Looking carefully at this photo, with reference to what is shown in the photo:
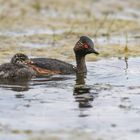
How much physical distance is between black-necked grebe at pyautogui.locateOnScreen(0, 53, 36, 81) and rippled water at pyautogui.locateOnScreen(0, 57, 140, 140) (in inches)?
14.9

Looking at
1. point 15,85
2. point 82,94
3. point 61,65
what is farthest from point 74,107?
point 61,65

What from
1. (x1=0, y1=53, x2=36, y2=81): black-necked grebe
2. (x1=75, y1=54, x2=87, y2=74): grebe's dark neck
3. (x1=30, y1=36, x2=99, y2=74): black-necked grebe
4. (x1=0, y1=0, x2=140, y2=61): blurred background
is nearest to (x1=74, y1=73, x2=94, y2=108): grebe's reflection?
(x1=30, y1=36, x2=99, y2=74): black-necked grebe

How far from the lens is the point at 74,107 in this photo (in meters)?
12.5

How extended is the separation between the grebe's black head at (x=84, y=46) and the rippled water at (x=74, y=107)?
81 cm

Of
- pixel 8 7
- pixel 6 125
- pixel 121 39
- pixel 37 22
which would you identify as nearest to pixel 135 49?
pixel 121 39

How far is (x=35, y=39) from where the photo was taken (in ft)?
69.6

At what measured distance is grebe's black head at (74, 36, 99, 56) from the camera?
1709 centimetres

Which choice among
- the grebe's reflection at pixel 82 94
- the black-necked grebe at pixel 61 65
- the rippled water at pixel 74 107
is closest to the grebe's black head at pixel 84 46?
the black-necked grebe at pixel 61 65

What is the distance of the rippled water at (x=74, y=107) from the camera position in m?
11.0

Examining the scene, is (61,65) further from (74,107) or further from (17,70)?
(74,107)

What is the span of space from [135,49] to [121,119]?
8154mm

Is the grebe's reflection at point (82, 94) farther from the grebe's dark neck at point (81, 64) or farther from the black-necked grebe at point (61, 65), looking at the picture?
the grebe's dark neck at point (81, 64)

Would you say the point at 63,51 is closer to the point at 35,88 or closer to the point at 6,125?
the point at 35,88

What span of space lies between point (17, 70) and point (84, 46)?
6.89 feet
